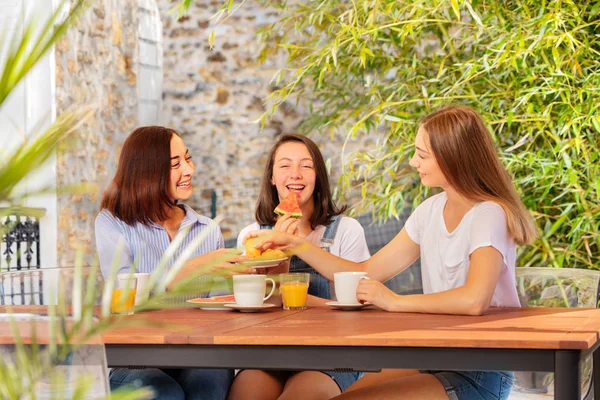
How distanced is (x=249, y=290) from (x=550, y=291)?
3.97ft

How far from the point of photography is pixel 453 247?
8.21 ft

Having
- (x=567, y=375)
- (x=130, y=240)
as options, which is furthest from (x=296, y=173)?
(x=567, y=375)

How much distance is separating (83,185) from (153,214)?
2.34 meters

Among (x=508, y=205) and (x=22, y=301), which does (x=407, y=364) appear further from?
(x=22, y=301)

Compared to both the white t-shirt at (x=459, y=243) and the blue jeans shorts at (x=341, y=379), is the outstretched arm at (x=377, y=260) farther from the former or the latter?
the blue jeans shorts at (x=341, y=379)

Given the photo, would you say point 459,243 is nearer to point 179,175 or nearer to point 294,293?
point 294,293

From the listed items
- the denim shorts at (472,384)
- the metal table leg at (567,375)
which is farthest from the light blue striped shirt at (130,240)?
the metal table leg at (567,375)

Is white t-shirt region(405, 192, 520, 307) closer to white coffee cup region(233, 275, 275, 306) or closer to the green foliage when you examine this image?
white coffee cup region(233, 275, 275, 306)

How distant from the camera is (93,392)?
2.94ft

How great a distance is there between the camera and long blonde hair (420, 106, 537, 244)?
248cm

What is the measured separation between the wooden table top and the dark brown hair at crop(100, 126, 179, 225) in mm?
625


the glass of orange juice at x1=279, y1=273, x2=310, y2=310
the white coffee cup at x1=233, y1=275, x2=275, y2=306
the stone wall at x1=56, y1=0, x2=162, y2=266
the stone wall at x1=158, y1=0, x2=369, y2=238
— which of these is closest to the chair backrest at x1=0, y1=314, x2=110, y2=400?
the white coffee cup at x1=233, y1=275, x2=275, y2=306

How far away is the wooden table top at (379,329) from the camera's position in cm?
179

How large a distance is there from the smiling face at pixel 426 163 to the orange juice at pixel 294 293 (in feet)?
1.60
